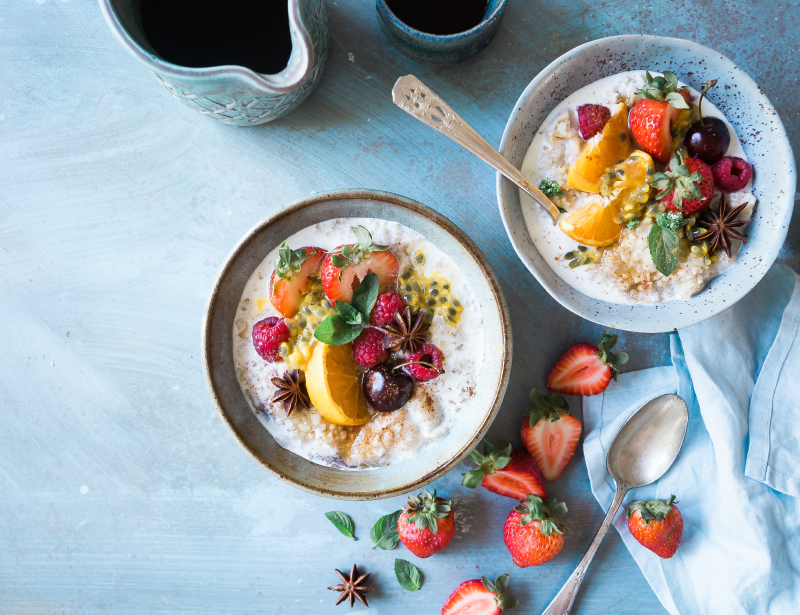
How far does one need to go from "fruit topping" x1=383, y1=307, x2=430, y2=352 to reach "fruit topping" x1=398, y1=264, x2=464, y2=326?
24 mm

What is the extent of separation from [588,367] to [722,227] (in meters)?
0.43

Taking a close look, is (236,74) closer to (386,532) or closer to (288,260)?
(288,260)

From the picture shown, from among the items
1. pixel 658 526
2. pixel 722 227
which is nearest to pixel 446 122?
pixel 722 227

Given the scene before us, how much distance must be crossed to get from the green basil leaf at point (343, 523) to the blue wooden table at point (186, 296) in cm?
2

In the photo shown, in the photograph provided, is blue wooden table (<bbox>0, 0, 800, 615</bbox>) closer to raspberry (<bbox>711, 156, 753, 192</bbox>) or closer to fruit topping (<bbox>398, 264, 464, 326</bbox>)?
fruit topping (<bbox>398, 264, 464, 326</bbox>)

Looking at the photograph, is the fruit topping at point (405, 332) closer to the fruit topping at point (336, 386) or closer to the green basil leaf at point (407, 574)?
the fruit topping at point (336, 386)

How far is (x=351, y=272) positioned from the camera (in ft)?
4.02

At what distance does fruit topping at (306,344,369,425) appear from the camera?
1.21 metres

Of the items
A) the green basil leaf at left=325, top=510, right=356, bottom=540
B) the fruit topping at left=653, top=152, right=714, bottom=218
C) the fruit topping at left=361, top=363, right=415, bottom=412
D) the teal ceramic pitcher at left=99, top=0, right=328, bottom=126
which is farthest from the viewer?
the green basil leaf at left=325, top=510, right=356, bottom=540

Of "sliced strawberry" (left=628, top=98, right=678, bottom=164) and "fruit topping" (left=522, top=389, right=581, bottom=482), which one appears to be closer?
"sliced strawberry" (left=628, top=98, right=678, bottom=164)

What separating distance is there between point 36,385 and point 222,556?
0.66 metres

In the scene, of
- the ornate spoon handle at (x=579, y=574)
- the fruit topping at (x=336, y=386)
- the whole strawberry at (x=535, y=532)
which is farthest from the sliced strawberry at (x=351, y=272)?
the ornate spoon handle at (x=579, y=574)

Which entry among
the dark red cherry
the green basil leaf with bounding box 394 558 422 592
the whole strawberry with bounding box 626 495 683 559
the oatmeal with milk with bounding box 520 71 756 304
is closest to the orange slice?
the oatmeal with milk with bounding box 520 71 756 304

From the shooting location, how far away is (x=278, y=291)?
1250 millimetres
